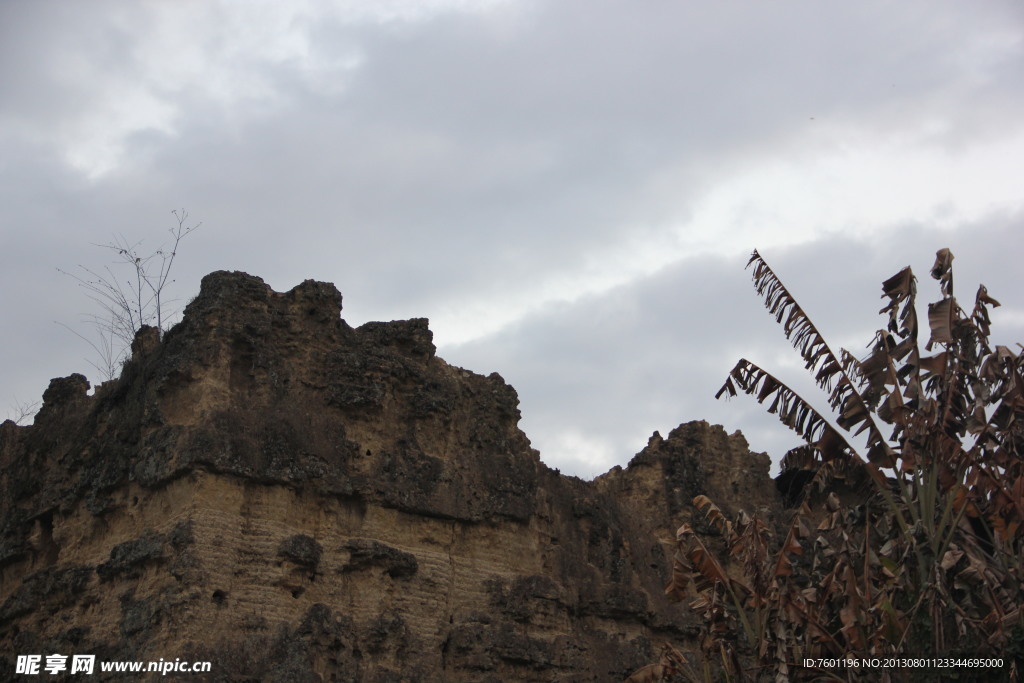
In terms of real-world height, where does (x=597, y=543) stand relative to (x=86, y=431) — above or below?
below

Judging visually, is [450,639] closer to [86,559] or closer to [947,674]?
[86,559]

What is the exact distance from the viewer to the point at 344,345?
15188 mm

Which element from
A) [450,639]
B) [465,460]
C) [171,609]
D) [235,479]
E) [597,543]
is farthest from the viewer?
[597,543]

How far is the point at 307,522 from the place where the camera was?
13.9 meters

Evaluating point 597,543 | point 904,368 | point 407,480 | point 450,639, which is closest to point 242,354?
point 407,480

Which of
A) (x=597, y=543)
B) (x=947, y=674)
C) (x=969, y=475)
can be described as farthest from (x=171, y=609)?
(x=969, y=475)

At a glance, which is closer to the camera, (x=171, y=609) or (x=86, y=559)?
(x=171, y=609)

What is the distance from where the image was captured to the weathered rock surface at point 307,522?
12992mm

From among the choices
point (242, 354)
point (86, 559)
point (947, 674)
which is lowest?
point (947, 674)

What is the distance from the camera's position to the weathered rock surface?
42.6 ft

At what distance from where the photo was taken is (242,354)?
1445 cm

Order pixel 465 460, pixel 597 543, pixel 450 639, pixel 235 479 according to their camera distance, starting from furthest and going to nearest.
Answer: pixel 597 543 < pixel 465 460 < pixel 450 639 < pixel 235 479

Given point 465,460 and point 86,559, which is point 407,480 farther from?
point 86,559

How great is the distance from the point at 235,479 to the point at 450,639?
3178 millimetres
